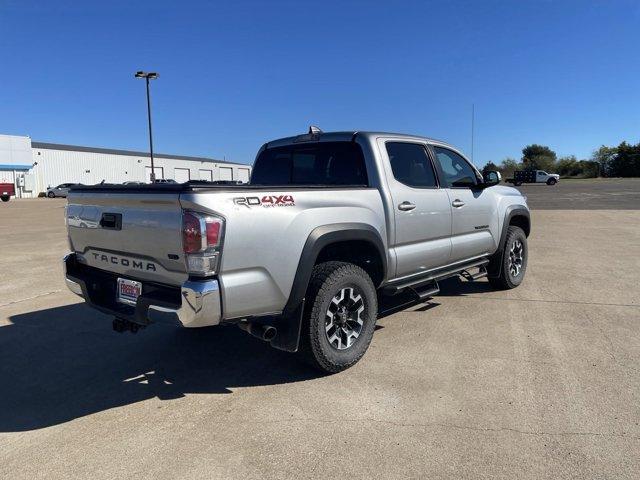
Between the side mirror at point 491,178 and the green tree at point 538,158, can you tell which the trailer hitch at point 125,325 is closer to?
the side mirror at point 491,178

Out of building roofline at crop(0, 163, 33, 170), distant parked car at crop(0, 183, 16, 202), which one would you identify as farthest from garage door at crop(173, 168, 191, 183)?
distant parked car at crop(0, 183, 16, 202)

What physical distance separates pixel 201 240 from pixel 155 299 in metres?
0.63

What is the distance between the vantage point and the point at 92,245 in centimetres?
372

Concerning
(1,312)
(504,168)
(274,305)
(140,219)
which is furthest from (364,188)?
(504,168)

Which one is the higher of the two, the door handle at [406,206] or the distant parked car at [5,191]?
the distant parked car at [5,191]

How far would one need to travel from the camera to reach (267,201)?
3.14 meters

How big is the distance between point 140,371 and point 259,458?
68.6 inches

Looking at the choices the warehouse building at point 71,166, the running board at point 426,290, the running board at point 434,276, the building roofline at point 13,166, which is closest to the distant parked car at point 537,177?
the warehouse building at point 71,166

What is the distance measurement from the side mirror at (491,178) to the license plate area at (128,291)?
13.7 feet

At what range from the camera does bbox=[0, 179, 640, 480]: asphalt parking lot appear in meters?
2.63

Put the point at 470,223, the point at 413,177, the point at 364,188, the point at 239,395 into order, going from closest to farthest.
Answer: the point at 239,395
the point at 364,188
the point at 413,177
the point at 470,223

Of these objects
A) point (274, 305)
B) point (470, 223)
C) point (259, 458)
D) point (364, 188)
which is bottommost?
point (259, 458)

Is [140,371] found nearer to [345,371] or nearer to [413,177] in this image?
[345,371]

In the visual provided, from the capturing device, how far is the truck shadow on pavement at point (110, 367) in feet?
11.2
